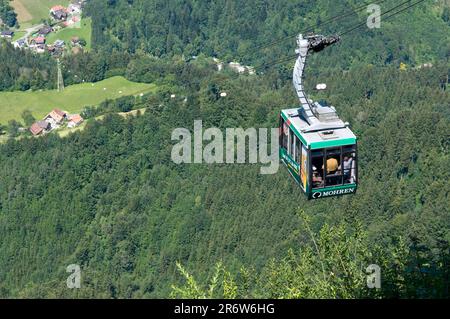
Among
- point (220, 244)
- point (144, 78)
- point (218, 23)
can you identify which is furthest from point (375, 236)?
point (218, 23)

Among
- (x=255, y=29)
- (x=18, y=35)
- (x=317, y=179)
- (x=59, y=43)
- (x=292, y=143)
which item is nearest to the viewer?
(x=317, y=179)

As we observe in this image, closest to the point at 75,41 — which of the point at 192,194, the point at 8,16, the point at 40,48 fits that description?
the point at 40,48

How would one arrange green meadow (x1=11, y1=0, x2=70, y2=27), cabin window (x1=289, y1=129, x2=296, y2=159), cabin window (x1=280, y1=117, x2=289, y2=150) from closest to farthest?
cabin window (x1=289, y1=129, x2=296, y2=159), cabin window (x1=280, y1=117, x2=289, y2=150), green meadow (x1=11, y1=0, x2=70, y2=27)

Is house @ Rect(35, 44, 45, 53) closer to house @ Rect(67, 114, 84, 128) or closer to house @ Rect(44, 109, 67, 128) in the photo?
house @ Rect(44, 109, 67, 128)

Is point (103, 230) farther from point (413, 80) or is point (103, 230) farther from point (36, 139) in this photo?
point (413, 80)

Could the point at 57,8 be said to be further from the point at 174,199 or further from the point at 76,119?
the point at 174,199
